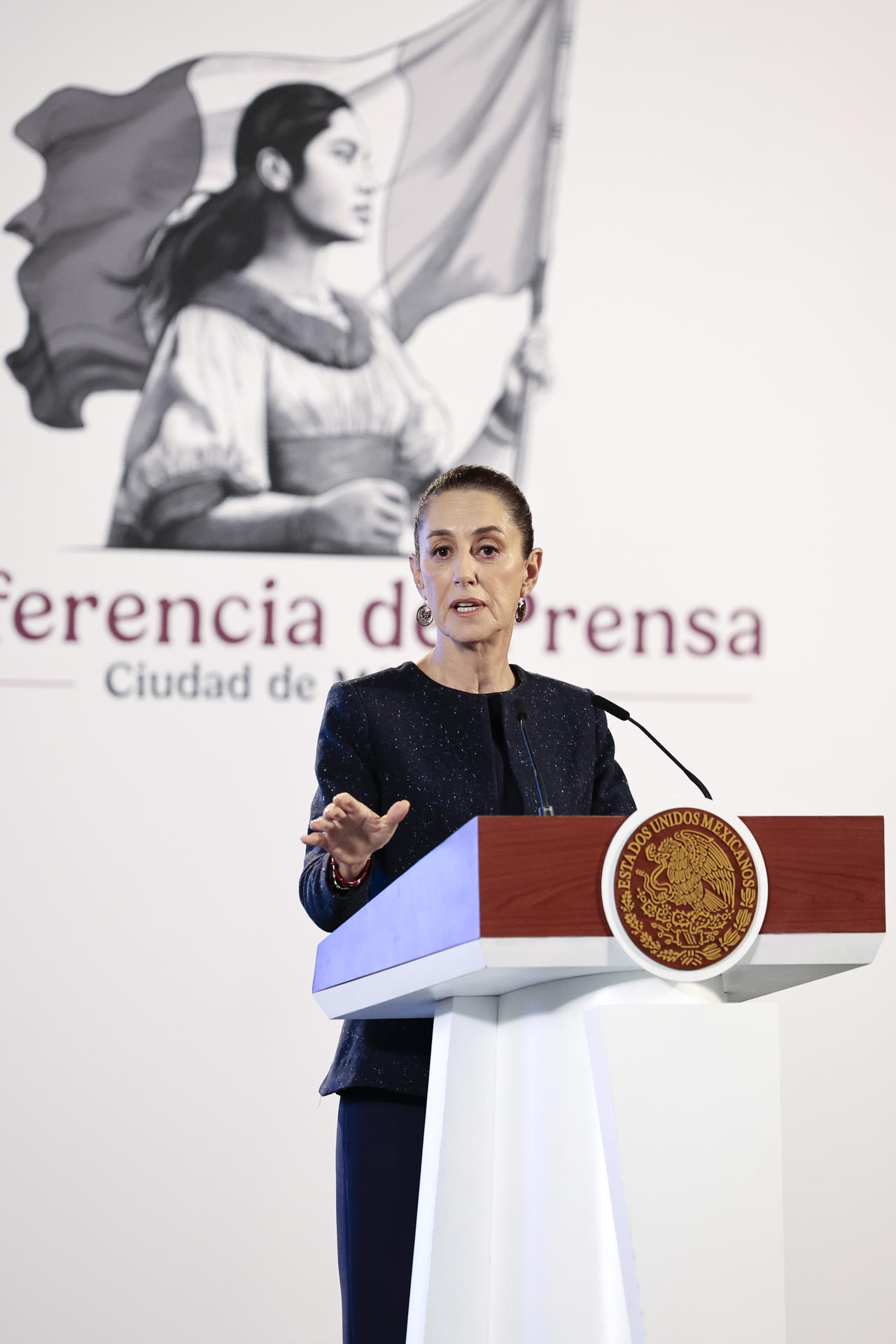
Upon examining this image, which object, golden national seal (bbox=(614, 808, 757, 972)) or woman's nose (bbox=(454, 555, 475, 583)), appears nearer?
golden national seal (bbox=(614, 808, 757, 972))

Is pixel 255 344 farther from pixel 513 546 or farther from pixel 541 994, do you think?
pixel 541 994

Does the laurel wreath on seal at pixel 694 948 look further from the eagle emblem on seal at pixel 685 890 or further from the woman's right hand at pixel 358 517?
the woman's right hand at pixel 358 517

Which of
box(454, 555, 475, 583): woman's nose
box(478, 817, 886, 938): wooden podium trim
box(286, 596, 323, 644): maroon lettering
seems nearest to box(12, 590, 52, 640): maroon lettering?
box(286, 596, 323, 644): maroon lettering

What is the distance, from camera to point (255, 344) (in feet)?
11.0

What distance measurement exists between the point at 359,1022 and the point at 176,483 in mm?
1930

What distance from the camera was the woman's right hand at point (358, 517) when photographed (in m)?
3.30

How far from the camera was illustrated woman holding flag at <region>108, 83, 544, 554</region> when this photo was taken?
10.8 feet

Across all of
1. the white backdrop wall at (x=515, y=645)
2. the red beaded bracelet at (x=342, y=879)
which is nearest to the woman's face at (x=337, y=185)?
the white backdrop wall at (x=515, y=645)

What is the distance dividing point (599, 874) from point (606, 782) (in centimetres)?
77

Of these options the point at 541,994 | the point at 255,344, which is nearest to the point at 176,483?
the point at 255,344

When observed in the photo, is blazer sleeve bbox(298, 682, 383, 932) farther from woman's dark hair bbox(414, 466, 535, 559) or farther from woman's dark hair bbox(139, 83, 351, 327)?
woman's dark hair bbox(139, 83, 351, 327)

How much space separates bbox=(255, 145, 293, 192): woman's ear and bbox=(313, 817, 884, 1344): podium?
2.53m

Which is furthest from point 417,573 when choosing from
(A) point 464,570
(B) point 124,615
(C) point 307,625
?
(B) point 124,615

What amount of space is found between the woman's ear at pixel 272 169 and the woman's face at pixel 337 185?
0.03m
